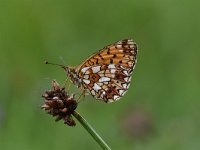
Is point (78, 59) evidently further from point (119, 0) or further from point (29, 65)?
point (119, 0)

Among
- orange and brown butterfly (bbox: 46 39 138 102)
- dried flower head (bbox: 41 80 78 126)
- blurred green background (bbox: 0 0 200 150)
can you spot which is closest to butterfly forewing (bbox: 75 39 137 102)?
orange and brown butterfly (bbox: 46 39 138 102)

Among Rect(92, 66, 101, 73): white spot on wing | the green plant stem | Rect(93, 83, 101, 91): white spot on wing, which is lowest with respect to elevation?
the green plant stem

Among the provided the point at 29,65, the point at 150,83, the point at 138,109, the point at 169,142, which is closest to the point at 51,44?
the point at 29,65

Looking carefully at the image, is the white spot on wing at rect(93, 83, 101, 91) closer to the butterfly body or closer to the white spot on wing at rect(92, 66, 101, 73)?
the butterfly body

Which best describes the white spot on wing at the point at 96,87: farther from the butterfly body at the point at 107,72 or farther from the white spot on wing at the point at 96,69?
the white spot on wing at the point at 96,69

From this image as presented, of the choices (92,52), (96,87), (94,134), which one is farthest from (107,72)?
(92,52)

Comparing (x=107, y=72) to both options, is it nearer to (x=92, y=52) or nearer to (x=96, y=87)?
(x=96, y=87)
